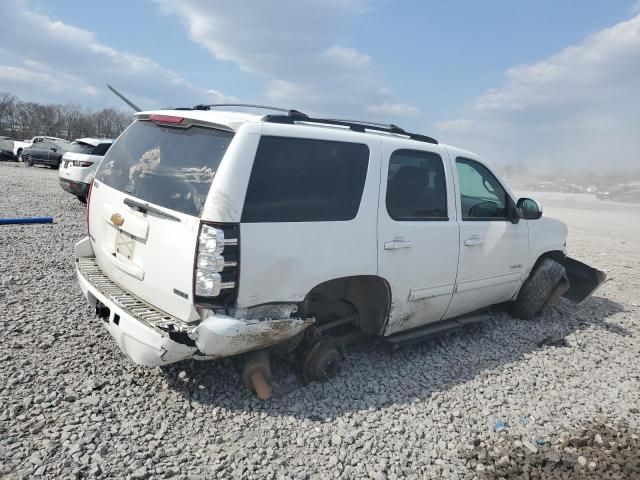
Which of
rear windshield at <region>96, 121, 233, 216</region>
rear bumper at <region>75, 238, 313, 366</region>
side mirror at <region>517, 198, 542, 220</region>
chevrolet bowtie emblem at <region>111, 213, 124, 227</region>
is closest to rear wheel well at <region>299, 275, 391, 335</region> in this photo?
rear bumper at <region>75, 238, 313, 366</region>

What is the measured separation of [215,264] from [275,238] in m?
0.43

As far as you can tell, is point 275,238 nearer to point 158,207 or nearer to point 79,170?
point 158,207

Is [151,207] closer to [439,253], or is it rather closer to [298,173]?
[298,173]

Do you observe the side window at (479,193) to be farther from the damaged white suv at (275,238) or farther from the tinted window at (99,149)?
the tinted window at (99,149)

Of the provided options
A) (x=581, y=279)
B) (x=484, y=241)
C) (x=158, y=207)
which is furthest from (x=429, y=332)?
(x=581, y=279)

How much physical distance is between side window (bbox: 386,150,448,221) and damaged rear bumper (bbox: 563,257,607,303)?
3.01 m

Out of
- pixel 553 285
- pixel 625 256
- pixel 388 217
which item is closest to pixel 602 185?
pixel 625 256

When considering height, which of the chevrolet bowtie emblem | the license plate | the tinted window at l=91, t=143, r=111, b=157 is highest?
the tinted window at l=91, t=143, r=111, b=157

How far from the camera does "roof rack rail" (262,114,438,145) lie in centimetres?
309

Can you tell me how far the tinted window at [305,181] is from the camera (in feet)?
9.28

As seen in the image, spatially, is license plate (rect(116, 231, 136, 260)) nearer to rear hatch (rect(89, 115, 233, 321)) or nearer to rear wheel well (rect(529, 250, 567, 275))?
rear hatch (rect(89, 115, 233, 321))

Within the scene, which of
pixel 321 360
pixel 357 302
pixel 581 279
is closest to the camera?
pixel 321 360

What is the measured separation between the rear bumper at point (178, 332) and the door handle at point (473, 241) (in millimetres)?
1836

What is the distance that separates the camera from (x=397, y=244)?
3512 millimetres
